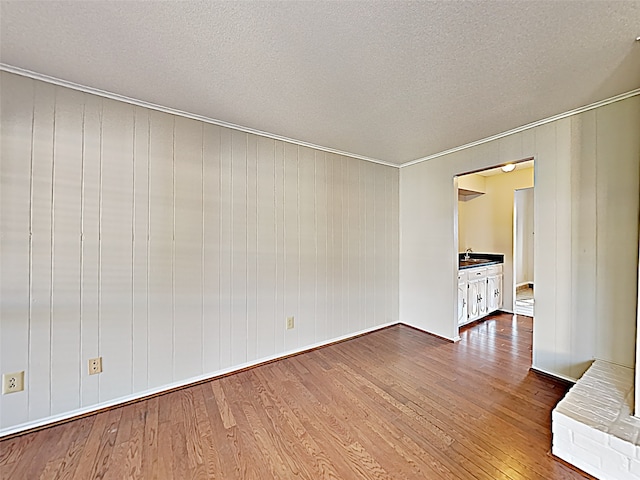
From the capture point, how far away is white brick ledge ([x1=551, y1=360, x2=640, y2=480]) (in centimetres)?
139

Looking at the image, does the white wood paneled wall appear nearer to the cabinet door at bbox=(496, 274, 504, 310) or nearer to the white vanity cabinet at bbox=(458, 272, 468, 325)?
the white vanity cabinet at bbox=(458, 272, 468, 325)

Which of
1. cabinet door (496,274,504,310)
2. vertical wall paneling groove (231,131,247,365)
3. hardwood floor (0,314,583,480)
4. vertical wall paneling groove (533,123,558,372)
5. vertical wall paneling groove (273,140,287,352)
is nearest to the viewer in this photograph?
hardwood floor (0,314,583,480)

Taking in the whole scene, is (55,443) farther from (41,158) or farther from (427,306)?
(427,306)

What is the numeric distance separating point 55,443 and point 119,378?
453mm

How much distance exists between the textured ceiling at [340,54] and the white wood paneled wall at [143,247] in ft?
→ 1.16

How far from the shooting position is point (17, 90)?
1789 millimetres

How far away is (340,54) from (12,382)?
2.88 m

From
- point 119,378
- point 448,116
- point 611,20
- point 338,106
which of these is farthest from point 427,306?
point 119,378

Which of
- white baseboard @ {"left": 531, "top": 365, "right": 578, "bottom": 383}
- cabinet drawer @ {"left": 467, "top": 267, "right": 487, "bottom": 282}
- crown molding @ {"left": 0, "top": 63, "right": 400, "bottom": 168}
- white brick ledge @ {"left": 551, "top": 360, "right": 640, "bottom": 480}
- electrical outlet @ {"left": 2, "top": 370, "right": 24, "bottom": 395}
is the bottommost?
white baseboard @ {"left": 531, "top": 365, "right": 578, "bottom": 383}

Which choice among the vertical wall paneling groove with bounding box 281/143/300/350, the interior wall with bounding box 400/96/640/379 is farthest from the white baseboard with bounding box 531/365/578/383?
the vertical wall paneling groove with bounding box 281/143/300/350

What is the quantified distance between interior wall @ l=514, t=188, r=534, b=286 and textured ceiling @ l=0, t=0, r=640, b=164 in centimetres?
446

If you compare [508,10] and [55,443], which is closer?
[508,10]

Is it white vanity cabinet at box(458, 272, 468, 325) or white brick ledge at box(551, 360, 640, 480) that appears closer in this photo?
white brick ledge at box(551, 360, 640, 480)

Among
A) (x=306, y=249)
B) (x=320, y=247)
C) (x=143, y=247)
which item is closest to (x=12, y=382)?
(x=143, y=247)
